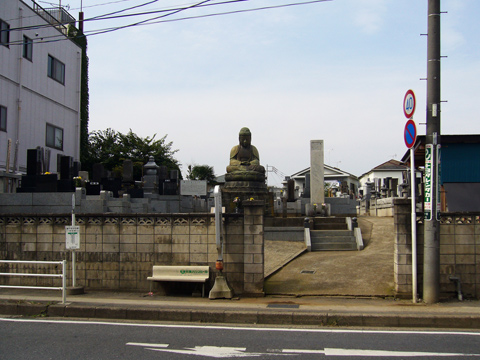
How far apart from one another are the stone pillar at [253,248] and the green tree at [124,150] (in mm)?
30210

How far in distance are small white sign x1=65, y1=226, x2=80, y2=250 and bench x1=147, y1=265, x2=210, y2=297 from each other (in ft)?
5.62

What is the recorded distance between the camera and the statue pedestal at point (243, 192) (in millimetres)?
20875

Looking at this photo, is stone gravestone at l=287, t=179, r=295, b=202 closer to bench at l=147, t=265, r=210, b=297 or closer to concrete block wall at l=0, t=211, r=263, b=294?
concrete block wall at l=0, t=211, r=263, b=294

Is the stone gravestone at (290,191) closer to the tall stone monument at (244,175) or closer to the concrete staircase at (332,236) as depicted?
the tall stone monument at (244,175)

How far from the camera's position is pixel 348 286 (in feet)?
34.2

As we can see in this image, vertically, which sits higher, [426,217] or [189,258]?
[426,217]

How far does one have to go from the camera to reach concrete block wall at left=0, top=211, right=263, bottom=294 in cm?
994

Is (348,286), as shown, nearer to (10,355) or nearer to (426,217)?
(426,217)

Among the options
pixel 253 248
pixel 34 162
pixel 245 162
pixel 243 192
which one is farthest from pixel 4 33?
pixel 253 248

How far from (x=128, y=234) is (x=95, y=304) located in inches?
79.4

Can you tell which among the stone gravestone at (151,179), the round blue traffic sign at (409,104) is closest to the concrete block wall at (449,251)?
the round blue traffic sign at (409,104)

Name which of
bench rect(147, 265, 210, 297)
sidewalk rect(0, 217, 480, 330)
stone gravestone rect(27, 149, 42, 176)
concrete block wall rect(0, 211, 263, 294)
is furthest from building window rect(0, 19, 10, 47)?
bench rect(147, 265, 210, 297)

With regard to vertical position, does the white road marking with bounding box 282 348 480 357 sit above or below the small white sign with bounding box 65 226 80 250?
below

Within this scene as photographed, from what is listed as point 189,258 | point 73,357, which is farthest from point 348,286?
point 73,357
